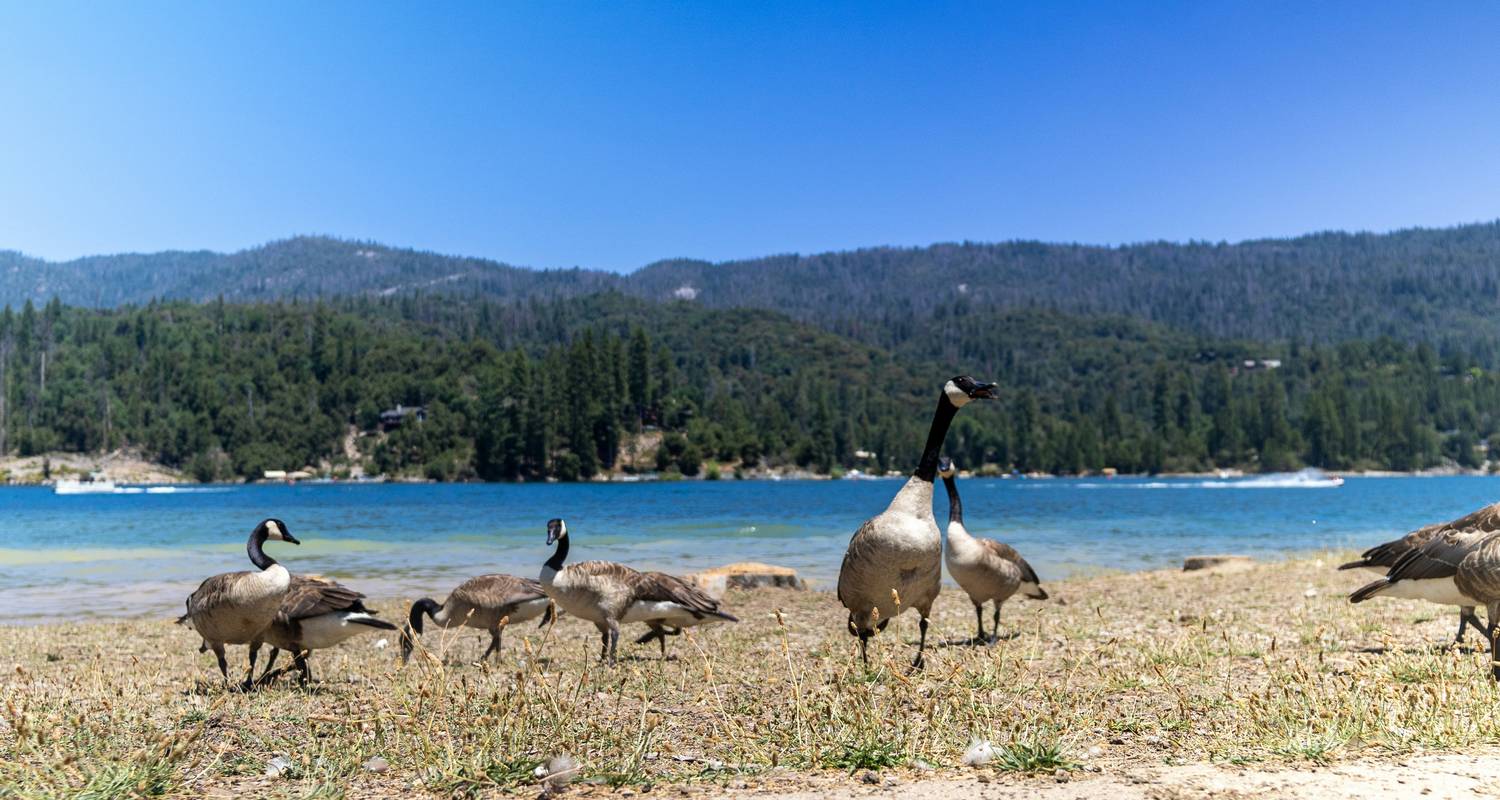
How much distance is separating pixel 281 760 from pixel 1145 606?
1381 cm

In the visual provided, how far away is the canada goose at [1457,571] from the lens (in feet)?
31.2

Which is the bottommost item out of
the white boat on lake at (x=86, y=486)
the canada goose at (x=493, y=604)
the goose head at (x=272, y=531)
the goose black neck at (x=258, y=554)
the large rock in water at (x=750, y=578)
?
the white boat on lake at (x=86, y=486)

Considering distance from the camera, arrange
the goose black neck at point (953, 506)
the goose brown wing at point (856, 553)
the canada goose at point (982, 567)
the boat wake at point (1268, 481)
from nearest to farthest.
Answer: the goose brown wing at point (856, 553)
the canada goose at point (982, 567)
the goose black neck at point (953, 506)
the boat wake at point (1268, 481)

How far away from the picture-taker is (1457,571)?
9.83 meters

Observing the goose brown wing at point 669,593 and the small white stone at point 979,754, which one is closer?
the small white stone at point 979,754

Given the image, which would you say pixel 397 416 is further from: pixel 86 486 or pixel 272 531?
pixel 272 531

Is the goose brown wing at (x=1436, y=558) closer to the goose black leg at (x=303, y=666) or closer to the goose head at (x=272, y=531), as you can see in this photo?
the goose black leg at (x=303, y=666)

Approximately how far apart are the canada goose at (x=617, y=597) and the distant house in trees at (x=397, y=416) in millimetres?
180815

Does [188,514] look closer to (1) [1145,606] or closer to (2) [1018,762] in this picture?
(1) [1145,606]

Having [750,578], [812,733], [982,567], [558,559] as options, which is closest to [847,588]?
[812,733]

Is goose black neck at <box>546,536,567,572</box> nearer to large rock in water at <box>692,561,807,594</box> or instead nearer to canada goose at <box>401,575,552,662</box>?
canada goose at <box>401,575,552,662</box>

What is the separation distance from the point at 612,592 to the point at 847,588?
11.8ft

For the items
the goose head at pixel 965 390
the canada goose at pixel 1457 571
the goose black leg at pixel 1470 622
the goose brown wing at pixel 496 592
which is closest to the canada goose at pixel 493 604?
the goose brown wing at pixel 496 592

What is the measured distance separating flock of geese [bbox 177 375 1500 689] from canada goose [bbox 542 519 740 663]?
0.05ft
